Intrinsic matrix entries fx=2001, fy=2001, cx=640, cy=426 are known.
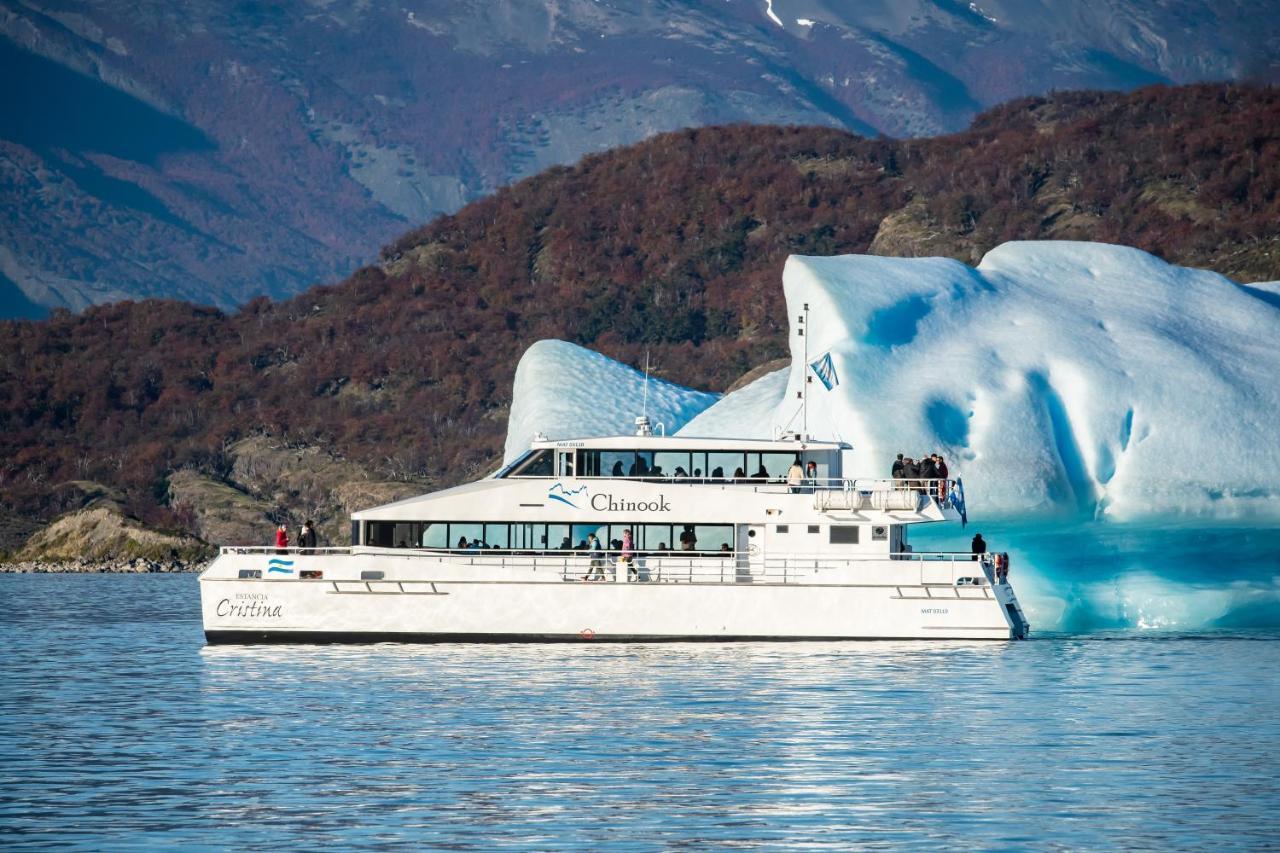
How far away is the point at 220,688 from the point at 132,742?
7096mm

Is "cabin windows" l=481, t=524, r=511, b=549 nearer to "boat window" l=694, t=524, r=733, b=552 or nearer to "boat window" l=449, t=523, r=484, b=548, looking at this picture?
"boat window" l=449, t=523, r=484, b=548

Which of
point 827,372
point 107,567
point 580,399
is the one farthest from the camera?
point 107,567

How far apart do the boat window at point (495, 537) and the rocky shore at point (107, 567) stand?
59.6 metres

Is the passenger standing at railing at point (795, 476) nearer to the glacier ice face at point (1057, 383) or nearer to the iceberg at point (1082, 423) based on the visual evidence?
the iceberg at point (1082, 423)

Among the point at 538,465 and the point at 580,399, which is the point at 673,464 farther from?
the point at 580,399

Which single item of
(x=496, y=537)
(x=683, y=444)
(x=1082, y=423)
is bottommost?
(x=496, y=537)

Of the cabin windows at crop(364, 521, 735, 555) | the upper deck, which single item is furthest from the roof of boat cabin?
the cabin windows at crop(364, 521, 735, 555)

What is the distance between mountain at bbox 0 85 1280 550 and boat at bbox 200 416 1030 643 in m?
73.5

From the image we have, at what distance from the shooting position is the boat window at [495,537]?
46094mm

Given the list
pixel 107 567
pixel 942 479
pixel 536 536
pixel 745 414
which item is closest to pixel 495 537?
pixel 536 536

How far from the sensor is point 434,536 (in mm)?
46062

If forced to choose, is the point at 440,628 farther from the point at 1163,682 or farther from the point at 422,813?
the point at 422,813

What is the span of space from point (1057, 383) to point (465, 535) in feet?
50.8

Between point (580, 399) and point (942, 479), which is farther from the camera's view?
point (580, 399)
